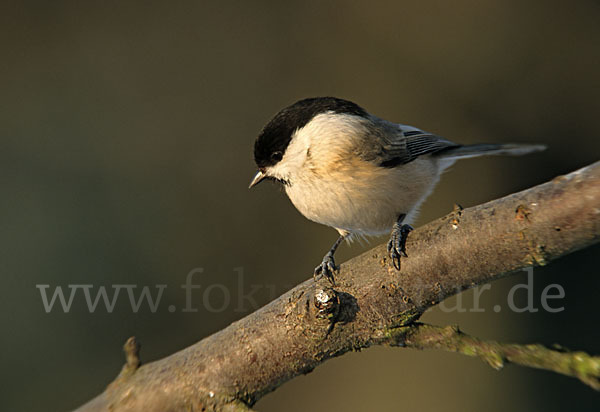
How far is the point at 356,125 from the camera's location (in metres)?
2.10

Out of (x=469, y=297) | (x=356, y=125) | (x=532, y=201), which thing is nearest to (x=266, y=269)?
(x=469, y=297)

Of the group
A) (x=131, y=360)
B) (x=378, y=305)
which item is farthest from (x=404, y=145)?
(x=131, y=360)

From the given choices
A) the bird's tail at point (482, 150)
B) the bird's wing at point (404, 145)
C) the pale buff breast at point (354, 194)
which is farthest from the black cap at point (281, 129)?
the bird's tail at point (482, 150)

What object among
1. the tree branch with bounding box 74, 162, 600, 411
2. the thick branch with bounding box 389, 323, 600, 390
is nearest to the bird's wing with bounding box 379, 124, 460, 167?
the tree branch with bounding box 74, 162, 600, 411

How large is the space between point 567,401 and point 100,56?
3.62 m

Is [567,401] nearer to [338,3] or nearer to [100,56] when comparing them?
[338,3]

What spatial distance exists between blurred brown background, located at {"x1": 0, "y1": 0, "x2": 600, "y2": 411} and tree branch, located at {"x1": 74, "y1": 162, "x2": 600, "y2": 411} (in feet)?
5.48

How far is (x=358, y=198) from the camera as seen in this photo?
1.88 meters

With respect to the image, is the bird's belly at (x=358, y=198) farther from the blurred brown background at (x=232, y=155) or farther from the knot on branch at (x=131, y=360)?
the blurred brown background at (x=232, y=155)

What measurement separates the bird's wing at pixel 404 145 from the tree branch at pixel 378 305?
770 millimetres

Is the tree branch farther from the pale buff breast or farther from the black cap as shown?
the black cap

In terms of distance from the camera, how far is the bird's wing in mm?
2088

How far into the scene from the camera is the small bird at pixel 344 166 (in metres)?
1.88

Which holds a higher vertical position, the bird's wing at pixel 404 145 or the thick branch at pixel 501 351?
the bird's wing at pixel 404 145
